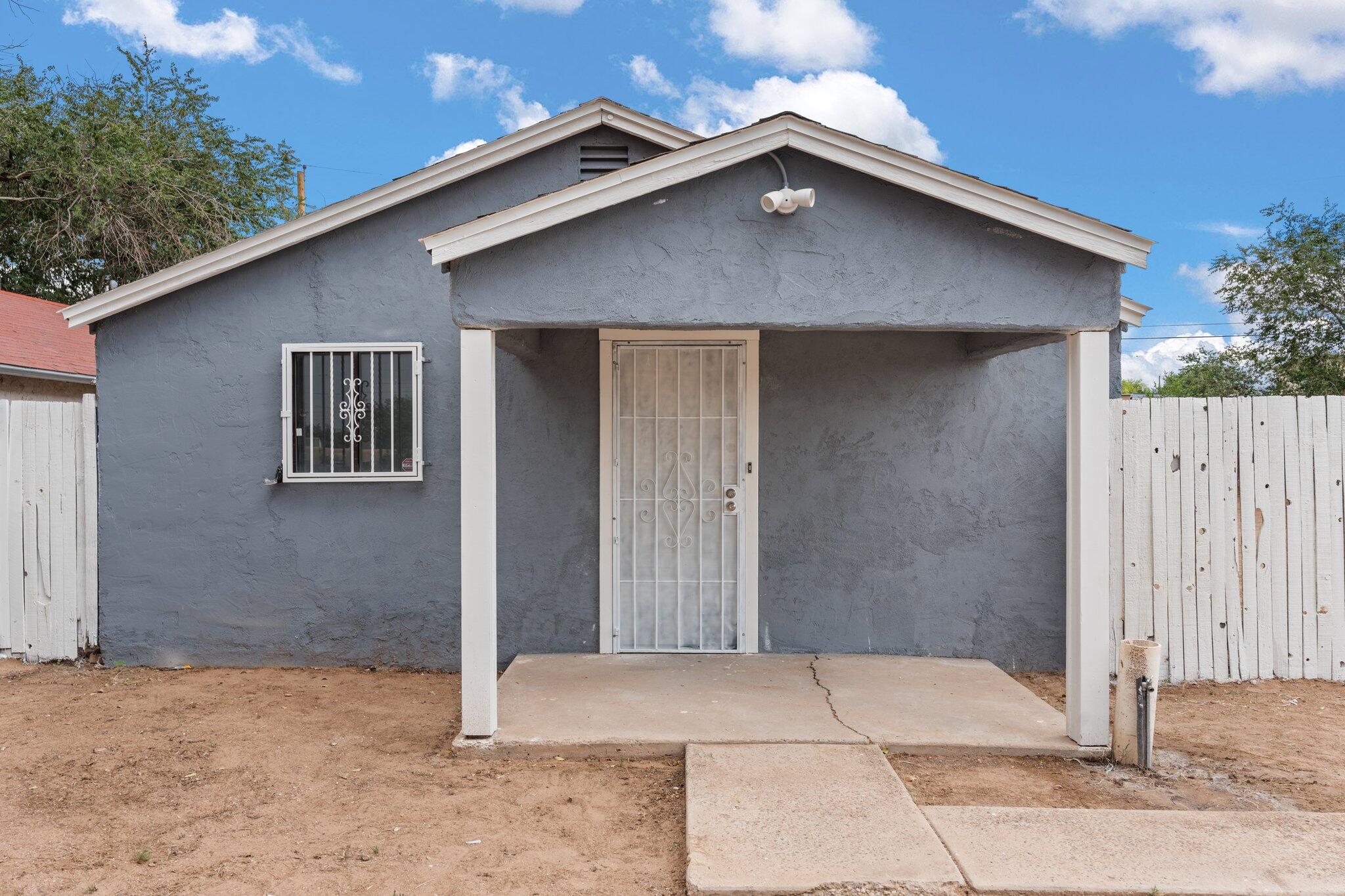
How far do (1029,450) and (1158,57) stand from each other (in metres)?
15.4

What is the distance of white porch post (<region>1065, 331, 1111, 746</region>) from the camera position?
488 centimetres

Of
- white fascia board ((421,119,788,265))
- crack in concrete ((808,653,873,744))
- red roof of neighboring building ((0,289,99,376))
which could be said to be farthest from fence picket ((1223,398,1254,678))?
red roof of neighboring building ((0,289,99,376))

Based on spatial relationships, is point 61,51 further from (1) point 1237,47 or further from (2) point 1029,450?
(1) point 1237,47

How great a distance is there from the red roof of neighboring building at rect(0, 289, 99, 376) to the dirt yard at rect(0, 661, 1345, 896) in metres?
5.08

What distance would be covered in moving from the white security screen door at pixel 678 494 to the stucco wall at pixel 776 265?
1.98m

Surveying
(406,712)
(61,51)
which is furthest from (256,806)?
(61,51)

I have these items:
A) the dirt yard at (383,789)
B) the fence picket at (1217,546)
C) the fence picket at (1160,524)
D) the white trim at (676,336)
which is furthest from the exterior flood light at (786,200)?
the fence picket at (1217,546)

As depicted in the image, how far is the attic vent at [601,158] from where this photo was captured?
711cm

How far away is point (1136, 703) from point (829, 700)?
1745 mm

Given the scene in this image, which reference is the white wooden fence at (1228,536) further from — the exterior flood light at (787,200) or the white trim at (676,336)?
the exterior flood light at (787,200)

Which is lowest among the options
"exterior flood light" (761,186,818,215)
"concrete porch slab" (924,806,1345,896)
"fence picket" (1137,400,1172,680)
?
"concrete porch slab" (924,806,1345,896)

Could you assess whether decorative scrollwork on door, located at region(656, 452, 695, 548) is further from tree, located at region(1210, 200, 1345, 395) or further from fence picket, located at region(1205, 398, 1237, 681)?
tree, located at region(1210, 200, 1345, 395)

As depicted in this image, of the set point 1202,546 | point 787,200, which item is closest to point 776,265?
point 787,200

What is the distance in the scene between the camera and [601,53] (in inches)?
575
